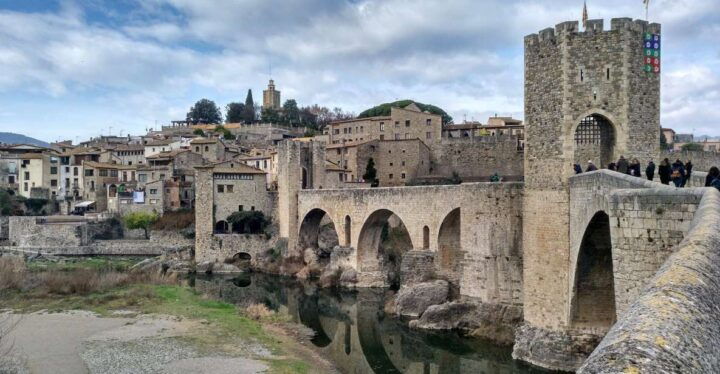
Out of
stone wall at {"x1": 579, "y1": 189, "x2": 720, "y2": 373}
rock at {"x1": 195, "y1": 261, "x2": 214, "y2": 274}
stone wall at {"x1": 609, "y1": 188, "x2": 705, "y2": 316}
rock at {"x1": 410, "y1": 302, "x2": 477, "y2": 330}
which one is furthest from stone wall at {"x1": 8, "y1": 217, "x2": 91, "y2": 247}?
stone wall at {"x1": 579, "y1": 189, "x2": 720, "y2": 373}

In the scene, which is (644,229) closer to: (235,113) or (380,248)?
(380,248)

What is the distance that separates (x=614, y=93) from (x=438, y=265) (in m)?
14.0

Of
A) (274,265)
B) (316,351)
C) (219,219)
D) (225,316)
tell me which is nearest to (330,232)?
(274,265)

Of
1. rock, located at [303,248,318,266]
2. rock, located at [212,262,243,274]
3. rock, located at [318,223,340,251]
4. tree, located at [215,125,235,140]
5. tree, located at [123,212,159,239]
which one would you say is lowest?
rock, located at [212,262,243,274]

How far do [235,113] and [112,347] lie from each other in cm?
9283

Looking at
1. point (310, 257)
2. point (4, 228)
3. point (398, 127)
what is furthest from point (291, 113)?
point (310, 257)

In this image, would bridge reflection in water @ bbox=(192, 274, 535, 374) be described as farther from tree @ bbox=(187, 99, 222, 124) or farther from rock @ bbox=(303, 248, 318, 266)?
tree @ bbox=(187, 99, 222, 124)

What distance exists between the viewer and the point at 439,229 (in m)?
28.2

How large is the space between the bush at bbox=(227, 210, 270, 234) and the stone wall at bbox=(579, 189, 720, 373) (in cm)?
4322

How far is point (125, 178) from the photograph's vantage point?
61.0m

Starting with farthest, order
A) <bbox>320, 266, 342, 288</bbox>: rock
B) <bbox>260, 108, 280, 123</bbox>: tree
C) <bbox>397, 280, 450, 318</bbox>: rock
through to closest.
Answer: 1. <bbox>260, 108, 280, 123</bbox>: tree
2. <bbox>320, 266, 342, 288</bbox>: rock
3. <bbox>397, 280, 450, 318</bbox>: rock

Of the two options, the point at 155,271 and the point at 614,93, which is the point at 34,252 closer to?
the point at 155,271

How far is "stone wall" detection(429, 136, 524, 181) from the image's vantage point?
51.8 m

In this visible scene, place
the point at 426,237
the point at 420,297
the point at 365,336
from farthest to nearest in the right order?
the point at 426,237, the point at 420,297, the point at 365,336
